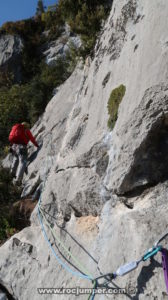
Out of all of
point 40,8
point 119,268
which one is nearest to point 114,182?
point 119,268

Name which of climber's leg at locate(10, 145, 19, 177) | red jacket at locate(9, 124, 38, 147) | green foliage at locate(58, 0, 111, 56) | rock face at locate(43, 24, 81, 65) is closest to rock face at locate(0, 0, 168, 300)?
green foliage at locate(58, 0, 111, 56)

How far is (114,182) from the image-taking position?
5160mm

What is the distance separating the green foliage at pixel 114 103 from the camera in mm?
6120

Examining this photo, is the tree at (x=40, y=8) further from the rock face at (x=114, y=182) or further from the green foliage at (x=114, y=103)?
the green foliage at (x=114, y=103)

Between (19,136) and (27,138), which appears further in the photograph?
(27,138)

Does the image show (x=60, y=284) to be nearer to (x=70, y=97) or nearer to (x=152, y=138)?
(x=152, y=138)

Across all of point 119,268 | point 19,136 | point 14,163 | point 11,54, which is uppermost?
point 11,54

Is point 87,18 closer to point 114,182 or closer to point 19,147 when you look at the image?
point 19,147

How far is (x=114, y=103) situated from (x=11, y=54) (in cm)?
1741

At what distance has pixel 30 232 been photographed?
24.7 ft

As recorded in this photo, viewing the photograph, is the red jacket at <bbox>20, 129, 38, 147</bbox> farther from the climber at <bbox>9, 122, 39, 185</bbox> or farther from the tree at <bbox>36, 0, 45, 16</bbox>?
the tree at <bbox>36, 0, 45, 16</bbox>

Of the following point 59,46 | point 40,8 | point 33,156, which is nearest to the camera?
point 33,156

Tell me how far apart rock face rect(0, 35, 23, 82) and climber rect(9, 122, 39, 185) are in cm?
1073

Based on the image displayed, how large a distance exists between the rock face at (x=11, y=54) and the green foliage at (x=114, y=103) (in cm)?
1572
